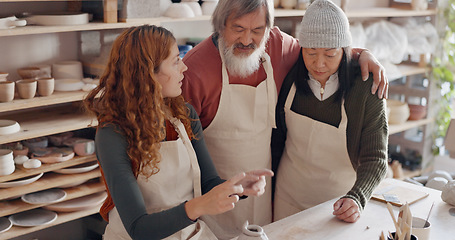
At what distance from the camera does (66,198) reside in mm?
3123

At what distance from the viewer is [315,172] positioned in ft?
8.18

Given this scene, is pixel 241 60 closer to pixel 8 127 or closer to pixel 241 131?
pixel 241 131

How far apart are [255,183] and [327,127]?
2.24 feet

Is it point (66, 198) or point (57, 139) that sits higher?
point (57, 139)

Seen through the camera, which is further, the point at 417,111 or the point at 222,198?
the point at 417,111

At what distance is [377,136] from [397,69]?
2.46 m

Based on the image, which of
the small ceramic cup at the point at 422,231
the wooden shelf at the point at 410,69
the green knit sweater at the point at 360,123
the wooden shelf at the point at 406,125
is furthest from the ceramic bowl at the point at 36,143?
the wooden shelf at the point at 410,69

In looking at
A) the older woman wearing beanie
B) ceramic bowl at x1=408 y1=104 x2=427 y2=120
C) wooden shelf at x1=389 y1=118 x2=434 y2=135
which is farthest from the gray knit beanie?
ceramic bowl at x1=408 y1=104 x2=427 y2=120

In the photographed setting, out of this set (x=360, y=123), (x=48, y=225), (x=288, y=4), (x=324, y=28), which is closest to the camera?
(x=324, y=28)

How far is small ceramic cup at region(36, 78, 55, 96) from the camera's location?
115 inches

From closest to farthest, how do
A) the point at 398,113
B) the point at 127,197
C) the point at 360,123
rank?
the point at 127,197, the point at 360,123, the point at 398,113

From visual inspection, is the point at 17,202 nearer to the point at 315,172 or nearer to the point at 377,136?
the point at 315,172

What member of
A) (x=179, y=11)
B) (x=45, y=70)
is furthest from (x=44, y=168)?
(x=179, y=11)

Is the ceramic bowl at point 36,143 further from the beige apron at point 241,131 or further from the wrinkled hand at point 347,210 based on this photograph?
the wrinkled hand at point 347,210
